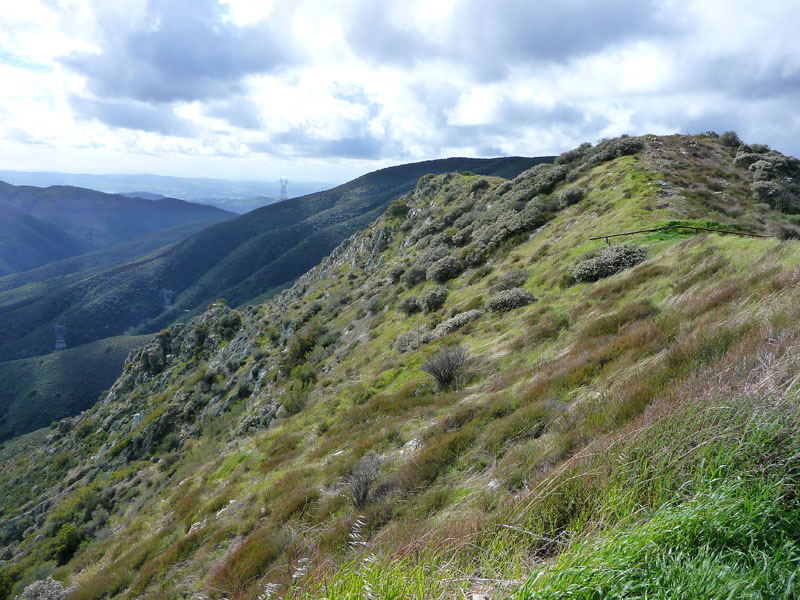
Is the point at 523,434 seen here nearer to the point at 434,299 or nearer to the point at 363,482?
the point at 363,482

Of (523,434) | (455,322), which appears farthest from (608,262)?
(523,434)

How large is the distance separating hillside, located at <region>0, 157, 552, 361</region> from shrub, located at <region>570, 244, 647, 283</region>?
359 feet

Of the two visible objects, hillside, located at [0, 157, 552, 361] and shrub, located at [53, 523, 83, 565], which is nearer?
shrub, located at [53, 523, 83, 565]

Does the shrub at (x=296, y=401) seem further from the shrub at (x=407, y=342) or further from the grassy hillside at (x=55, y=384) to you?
the grassy hillside at (x=55, y=384)

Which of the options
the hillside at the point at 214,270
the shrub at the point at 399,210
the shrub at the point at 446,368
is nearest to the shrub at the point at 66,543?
the shrub at the point at 446,368

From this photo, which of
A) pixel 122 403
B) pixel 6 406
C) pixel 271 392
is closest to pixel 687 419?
pixel 271 392

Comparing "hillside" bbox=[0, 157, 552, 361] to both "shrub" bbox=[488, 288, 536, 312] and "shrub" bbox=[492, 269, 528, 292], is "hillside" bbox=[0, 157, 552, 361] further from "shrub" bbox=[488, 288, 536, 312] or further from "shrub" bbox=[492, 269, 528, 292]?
"shrub" bbox=[488, 288, 536, 312]

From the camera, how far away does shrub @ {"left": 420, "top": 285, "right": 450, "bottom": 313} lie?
18.7 meters

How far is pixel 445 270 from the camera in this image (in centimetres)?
2186

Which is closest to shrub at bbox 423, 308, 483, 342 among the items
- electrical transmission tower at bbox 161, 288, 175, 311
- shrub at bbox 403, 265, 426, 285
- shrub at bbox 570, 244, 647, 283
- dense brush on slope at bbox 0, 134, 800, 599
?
dense brush on slope at bbox 0, 134, 800, 599

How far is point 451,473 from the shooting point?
586 centimetres

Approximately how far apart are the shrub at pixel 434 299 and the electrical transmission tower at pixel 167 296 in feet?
507

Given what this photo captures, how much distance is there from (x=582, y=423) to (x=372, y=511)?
3.27m

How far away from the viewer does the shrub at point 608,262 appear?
11.5 metres
